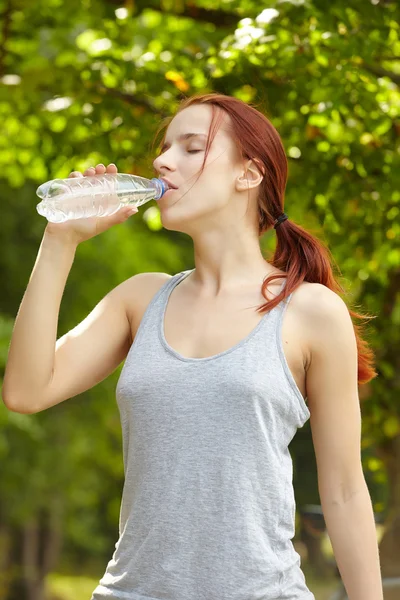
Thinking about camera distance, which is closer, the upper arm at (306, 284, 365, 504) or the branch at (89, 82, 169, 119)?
the upper arm at (306, 284, 365, 504)

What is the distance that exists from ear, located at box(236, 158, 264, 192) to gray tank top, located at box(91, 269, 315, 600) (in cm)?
37

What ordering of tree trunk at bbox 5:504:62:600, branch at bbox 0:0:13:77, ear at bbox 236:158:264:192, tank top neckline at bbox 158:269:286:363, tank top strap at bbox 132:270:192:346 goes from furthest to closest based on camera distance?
tree trunk at bbox 5:504:62:600
branch at bbox 0:0:13:77
ear at bbox 236:158:264:192
tank top strap at bbox 132:270:192:346
tank top neckline at bbox 158:269:286:363

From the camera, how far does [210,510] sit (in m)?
2.06

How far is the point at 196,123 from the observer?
2.36 m

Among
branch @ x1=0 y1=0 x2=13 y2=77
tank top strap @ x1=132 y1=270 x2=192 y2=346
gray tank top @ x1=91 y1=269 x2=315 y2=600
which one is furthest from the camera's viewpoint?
branch @ x1=0 y1=0 x2=13 y2=77

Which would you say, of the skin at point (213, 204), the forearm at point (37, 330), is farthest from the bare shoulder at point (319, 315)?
the forearm at point (37, 330)

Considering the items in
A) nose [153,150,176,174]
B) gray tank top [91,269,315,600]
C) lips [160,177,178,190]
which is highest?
nose [153,150,176,174]

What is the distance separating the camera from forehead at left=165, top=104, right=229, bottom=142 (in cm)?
235

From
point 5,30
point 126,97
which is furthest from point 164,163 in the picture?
point 5,30

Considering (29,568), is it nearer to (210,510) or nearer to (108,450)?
(108,450)

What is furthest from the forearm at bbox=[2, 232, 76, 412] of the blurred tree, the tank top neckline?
the blurred tree

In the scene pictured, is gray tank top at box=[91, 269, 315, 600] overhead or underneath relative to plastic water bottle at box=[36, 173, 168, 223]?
underneath

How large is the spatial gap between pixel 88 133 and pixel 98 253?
730 centimetres

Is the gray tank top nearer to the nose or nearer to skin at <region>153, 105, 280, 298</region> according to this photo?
skin at <region>153, 105, 280, 298</region>
